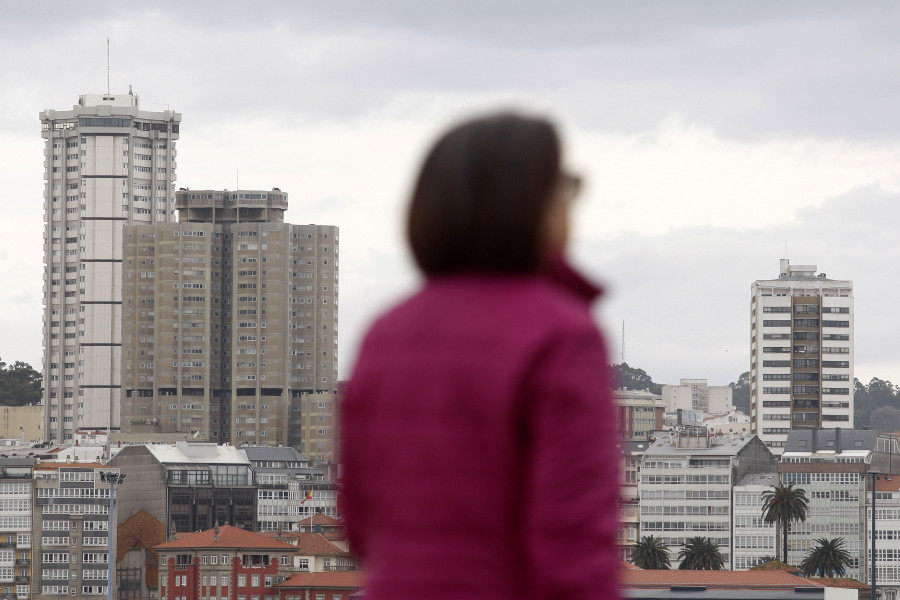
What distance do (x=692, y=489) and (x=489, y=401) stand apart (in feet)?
515

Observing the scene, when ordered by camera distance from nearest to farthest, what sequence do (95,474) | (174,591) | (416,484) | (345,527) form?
(416,484)
(345,527)
(174,591)
(95,474)

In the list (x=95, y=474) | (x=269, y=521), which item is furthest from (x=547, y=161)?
(x=269, y=521)

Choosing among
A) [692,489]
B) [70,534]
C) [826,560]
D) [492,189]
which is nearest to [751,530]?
[692,489]

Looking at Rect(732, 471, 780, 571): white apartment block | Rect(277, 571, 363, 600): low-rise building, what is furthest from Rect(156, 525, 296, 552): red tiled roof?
Rect(732, 471, 780, 571): white apartment block

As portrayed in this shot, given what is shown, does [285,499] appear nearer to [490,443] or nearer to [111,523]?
[111,523]

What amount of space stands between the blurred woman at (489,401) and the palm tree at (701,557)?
13917 cm

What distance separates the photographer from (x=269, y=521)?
555 feet

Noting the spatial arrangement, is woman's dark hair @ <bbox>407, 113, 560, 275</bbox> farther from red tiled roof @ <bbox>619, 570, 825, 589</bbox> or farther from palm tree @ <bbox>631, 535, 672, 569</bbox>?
palm tree @ <bbox>631, 535, 672, 569</bbox>

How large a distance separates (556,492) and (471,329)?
43cm

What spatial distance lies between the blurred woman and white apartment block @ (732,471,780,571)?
15131 cm

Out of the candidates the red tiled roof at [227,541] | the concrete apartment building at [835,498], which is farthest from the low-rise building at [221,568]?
the concrete apartment building at [835,498]

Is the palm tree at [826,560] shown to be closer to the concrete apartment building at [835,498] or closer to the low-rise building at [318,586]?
the concrete apartment building at [835,498]

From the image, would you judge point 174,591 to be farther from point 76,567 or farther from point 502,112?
point 502,112

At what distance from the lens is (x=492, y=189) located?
3.87 metres
